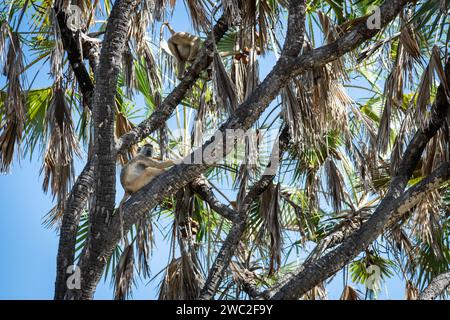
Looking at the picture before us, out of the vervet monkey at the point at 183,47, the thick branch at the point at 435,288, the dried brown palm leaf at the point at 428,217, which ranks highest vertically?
the vervet monkey at the point at 183,47

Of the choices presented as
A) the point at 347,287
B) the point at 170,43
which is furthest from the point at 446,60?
the point at 170,43

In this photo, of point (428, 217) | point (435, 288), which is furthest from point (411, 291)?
point (435, 288)

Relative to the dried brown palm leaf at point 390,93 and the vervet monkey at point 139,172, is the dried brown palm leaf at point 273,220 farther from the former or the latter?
the dried brown palm leaf at point 390,93

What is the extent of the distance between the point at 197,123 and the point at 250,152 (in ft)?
2.63

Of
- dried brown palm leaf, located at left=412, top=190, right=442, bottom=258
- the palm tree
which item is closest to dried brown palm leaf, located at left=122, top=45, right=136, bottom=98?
the palm tree

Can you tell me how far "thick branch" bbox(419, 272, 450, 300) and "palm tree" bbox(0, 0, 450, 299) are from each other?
15 millimetres

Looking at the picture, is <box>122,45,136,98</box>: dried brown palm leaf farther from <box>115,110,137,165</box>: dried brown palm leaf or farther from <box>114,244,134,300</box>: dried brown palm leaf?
<box>114,244,134,300</box>: dried brown palm leaf

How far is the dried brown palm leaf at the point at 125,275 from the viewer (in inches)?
356

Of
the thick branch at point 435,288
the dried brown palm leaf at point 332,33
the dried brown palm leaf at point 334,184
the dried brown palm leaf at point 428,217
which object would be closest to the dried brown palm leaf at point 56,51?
the dried brown palm leaf at point 332,33

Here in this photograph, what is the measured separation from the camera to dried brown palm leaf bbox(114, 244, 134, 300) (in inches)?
356

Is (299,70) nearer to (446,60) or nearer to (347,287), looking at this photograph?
(446,60)

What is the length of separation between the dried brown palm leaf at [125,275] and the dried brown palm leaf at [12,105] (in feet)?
5.82

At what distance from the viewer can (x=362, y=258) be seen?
11508 millimetres

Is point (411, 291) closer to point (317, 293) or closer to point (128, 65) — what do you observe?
point (317, 293)
